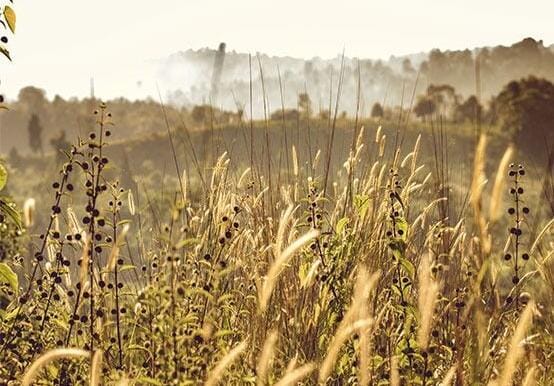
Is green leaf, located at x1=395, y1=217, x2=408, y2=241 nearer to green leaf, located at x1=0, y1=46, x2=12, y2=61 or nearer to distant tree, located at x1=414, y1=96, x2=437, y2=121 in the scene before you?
distant tree, located at x1=414, y1=96, x2=437, y2=121

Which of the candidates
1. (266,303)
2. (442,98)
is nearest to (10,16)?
(266,303)

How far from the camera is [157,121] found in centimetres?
7781

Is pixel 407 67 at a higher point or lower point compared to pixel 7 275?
lower

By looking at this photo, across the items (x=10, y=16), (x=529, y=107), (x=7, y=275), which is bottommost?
(x=529, y=107)

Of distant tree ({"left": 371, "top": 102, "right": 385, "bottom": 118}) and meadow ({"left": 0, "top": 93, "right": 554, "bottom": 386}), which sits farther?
distant tree ({"left": 371, "top": 102, "right": 385, "bottom": 118})

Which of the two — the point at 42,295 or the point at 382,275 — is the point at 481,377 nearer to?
the point at 382,275

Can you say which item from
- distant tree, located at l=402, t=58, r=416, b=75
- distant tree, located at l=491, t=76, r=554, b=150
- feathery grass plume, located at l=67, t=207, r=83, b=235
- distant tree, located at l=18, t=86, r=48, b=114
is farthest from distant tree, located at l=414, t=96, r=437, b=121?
distant tree, located at l=402, t=58, r=416, b=75

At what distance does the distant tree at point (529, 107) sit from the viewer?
104ft

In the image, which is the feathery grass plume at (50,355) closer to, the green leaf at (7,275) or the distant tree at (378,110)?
the green leaf at (7,275)

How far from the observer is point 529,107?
3212 cm

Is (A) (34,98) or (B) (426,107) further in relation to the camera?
(A) (34,98)

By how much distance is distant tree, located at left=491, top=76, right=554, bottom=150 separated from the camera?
31.6 m

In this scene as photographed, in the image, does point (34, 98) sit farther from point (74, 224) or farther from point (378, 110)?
point (74, 224)

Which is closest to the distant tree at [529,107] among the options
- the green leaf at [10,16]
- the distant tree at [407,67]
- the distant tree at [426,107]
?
the distant tree at [426,107]
